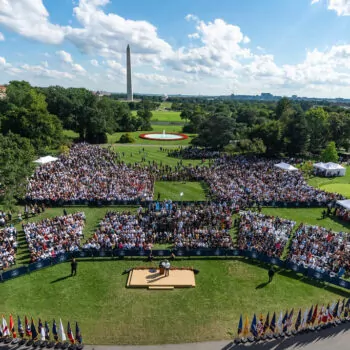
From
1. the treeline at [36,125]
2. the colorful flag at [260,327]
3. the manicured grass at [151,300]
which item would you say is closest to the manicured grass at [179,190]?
the manicured grass at [151,300]

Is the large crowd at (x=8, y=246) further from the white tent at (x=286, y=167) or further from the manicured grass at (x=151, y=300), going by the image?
the white tent at (x=286, y=167)

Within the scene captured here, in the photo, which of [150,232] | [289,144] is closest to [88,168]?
[150,232]

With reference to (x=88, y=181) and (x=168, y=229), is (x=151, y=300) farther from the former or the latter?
(x=88, y=181)

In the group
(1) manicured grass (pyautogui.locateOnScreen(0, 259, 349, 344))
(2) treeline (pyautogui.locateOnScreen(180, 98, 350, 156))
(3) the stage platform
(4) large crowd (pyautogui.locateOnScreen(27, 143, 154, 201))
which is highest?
(2) treeline (pyautogui.locateOnScreen(180, 98, 350, 156))

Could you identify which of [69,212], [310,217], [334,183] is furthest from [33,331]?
[334,183]

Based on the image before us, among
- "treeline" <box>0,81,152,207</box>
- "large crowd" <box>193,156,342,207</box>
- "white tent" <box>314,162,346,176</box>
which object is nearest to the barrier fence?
"treeline" <box>0,81,152,207</box>

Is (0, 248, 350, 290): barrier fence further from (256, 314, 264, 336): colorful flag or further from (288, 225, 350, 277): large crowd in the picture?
(256, 314, 264, 336): colorful flag

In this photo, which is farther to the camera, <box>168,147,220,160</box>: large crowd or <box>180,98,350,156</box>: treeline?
<box>180,98,350,156</box>: treeline
